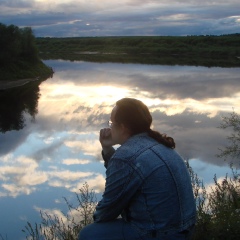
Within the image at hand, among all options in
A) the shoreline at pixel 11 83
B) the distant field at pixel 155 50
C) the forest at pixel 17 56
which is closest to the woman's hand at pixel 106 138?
the shoreline at pixel 11 83

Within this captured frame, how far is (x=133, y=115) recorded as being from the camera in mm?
2709

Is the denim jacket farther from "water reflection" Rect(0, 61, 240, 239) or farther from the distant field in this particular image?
the distant field

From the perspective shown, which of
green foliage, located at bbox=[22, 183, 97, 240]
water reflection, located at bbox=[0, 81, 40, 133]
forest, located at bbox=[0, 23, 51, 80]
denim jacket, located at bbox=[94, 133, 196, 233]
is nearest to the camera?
denim jacket, located at bbox=[94, 133, 196, 233]

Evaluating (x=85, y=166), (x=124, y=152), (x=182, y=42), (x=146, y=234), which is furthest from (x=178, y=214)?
(x=182, y=42)

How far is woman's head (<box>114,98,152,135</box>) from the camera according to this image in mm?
2693

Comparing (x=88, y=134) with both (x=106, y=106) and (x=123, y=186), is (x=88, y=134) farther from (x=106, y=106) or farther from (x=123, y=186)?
(x=123, y=186)

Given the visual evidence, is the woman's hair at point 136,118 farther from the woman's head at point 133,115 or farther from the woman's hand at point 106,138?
the woman's hand at point 106,138

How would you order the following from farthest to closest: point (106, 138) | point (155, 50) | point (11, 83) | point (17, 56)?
1. point (155, 50)
2. point (17, 56)
3. point (11, 83)
4. point (106, 138)

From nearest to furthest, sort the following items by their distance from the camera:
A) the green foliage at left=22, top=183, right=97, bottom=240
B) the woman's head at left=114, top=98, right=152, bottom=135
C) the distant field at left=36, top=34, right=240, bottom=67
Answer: the woman's head at left=114, top=98, right=152, bottom=135
the green foliage at left=22, top=183, right=97, bottom=240
the distant field at left=36, top=34, right=240, bottom=67

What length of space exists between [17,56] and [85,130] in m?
27.4

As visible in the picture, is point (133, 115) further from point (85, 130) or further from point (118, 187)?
point (85, 130)

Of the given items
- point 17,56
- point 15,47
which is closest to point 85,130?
point 15,47

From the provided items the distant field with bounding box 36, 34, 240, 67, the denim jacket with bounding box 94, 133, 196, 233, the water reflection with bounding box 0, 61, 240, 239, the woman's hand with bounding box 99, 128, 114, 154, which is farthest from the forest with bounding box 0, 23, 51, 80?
the denim jacket with bounding box 94, 133, 196, 233

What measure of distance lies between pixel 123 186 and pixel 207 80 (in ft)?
110
